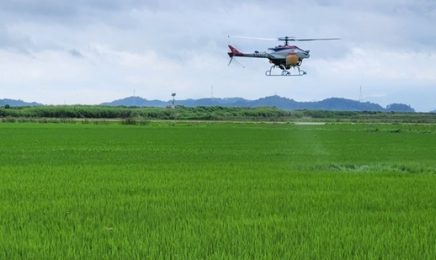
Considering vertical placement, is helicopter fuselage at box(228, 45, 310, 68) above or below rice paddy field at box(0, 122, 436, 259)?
above

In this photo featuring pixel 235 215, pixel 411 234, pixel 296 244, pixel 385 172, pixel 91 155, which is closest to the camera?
pixel 296 244

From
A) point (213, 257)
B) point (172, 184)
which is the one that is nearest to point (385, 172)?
point (172, 184)

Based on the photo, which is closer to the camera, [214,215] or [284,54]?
[214,215]

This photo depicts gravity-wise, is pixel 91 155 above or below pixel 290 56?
below

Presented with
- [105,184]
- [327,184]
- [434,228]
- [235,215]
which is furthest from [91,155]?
[434,228]

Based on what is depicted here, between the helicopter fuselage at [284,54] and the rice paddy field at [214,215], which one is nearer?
the rice paddy field at [214,215]

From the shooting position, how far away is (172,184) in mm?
10859

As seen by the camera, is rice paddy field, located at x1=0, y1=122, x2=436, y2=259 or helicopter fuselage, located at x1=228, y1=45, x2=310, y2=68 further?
helicopter fuselage, located at x1=228, y1=45, x2=310, y2=68

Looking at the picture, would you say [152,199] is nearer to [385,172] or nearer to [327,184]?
[327,184]

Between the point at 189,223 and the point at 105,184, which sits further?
the point at 105,184

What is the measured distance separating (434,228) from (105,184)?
615 centimetres

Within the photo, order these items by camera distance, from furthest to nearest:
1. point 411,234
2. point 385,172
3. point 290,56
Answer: point 290,56, point 385,172, point 411,234

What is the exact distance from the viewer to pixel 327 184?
37.0 ft

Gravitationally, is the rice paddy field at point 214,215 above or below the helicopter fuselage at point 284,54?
below
